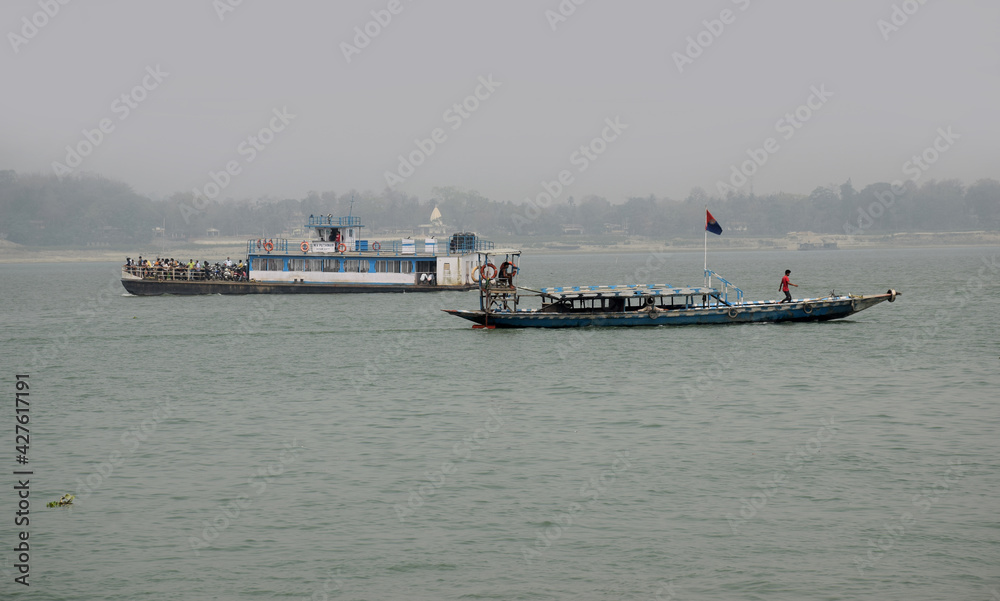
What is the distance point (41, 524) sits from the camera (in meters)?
18.5

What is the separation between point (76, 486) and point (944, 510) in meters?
17.9

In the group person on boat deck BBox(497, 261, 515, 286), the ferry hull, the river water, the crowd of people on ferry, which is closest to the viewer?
the river water

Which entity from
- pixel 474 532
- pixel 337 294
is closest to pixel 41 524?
pixel 474 532

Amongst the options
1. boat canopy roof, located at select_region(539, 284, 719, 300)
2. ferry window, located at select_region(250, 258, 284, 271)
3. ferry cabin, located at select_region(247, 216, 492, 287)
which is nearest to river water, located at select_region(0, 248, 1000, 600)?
boat canopy roof, located at select_region(539, 284, 719, 300)

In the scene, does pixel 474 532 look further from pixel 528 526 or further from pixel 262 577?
pixel 262 577

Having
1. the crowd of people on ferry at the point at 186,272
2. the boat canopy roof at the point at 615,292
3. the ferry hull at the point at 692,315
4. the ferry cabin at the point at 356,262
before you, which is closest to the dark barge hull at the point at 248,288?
the ferry cabin at the point at 356,262

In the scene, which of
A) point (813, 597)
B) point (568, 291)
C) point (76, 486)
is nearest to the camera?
point (813, 597)

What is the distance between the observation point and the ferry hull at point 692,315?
153 ft

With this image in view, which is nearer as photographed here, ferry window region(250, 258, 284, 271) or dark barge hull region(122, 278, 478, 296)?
dark barge hull region(122, 278, 478, 296)
